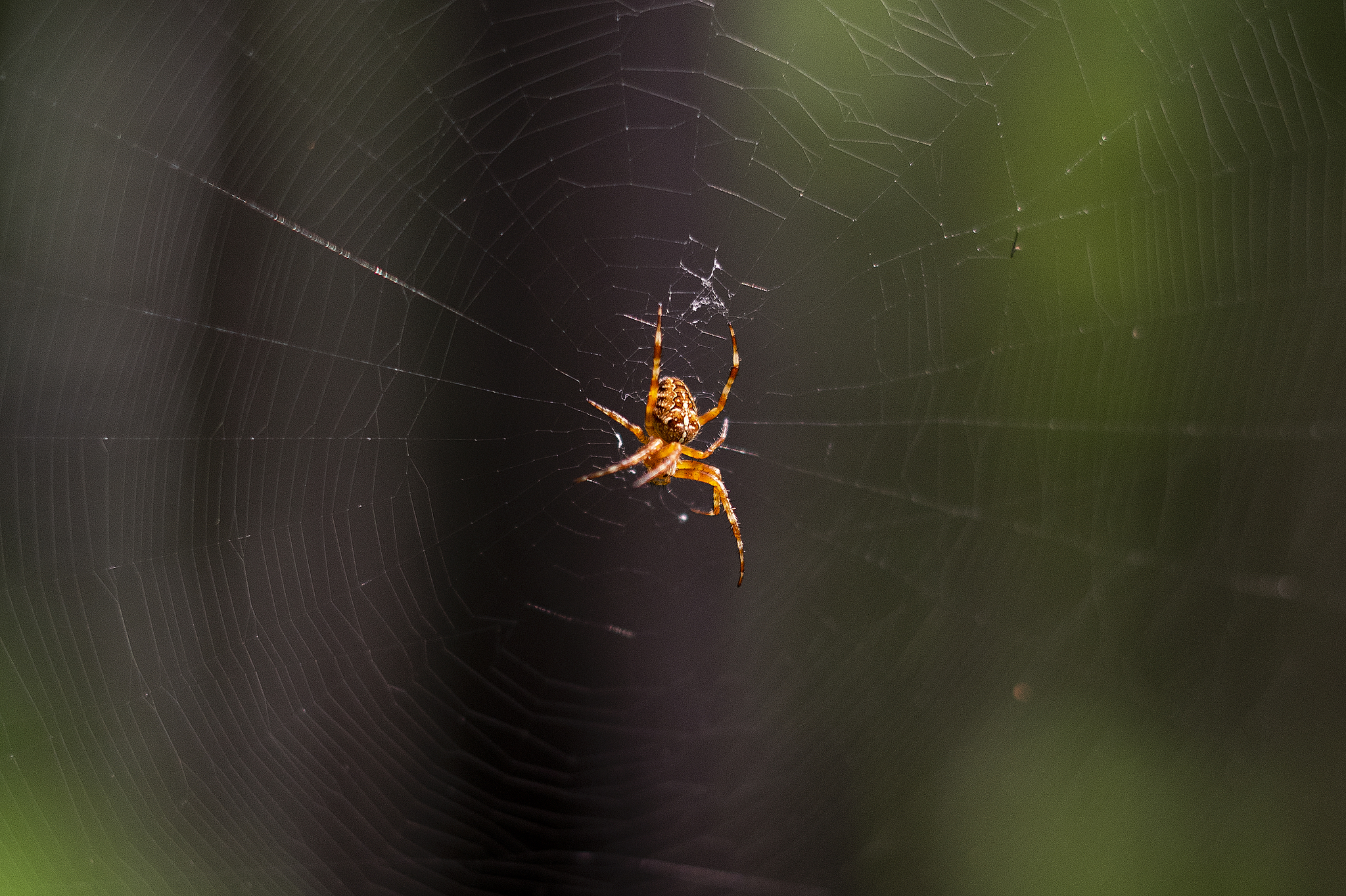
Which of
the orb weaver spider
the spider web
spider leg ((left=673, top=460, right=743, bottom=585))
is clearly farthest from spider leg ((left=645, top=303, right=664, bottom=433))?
spider leg ((left=673, top=460, right=743, bottom=585))

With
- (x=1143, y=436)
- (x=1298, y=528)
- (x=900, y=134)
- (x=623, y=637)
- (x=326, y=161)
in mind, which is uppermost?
(x=900, y=134)

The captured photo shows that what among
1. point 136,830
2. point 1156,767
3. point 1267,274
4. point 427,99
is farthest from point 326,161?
point 1156,767

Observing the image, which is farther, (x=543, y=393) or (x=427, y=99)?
(x=543, y=393)

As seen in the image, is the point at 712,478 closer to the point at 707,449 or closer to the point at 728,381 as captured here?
the point at 707,449

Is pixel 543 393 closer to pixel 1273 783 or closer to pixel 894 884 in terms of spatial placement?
pixel 894 884

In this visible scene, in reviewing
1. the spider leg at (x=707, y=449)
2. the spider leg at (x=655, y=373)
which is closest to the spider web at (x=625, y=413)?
the spider leg at (x=655, y=373)

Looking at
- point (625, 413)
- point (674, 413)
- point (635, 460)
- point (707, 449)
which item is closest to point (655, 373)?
point (674, 413)

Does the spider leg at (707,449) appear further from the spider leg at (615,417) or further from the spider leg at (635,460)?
the spider leg at (615,417)

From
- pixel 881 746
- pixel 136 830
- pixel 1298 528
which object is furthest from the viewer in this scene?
pixel 881 746
